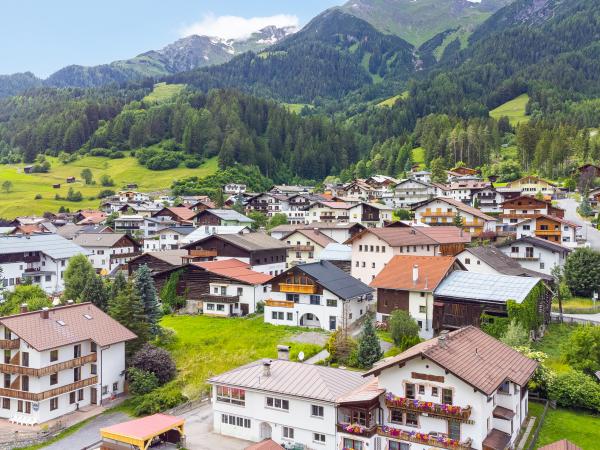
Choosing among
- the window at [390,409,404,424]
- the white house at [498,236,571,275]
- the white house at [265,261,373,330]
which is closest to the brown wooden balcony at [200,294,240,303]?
the white house at [265,261,373,330]

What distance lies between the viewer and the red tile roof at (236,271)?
56.6m

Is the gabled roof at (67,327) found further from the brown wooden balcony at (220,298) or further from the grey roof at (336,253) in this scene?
the grey roof at (336,253)

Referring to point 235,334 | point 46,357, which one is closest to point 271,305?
point 235,334

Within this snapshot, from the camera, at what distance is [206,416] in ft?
120

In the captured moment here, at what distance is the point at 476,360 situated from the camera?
30.3 m

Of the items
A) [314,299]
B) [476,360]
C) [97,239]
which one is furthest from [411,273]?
[97,239]

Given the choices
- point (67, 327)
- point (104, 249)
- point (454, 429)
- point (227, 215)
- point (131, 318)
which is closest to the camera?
point (454, 429)

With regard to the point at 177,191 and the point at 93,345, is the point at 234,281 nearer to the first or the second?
the point at 93,345

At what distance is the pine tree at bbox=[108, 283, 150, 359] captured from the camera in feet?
146

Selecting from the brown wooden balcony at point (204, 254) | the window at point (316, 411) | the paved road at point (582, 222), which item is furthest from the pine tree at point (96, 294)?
the paved road at point (582, 222)

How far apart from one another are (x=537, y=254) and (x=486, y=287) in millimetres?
23145

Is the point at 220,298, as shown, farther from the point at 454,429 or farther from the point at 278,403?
the point at 454,429

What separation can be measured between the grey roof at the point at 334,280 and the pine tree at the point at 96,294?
19357mm

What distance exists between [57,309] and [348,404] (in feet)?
76.8
